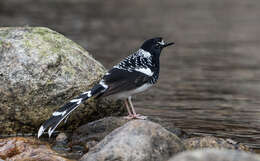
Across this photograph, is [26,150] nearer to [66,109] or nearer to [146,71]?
[66,109]

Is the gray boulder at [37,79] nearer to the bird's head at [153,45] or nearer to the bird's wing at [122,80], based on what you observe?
the bird's wing at [122,80]

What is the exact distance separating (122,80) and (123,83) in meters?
0.07

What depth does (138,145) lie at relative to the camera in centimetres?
657

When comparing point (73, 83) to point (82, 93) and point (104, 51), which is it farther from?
point (104, 51)


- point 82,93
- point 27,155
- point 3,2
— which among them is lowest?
point 27,155

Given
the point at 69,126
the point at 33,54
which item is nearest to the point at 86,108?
the point at 69,126

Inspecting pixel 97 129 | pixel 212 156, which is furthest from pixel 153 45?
pixel 212 156

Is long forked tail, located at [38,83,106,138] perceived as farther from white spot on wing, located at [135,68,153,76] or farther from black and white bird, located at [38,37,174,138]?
white spot on wing, located at [135,68,153,76]

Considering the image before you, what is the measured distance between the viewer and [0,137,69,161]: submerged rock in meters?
7.29

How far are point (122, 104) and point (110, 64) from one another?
19.4 feet

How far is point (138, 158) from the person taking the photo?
21.4ft

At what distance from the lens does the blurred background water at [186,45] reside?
407 inches

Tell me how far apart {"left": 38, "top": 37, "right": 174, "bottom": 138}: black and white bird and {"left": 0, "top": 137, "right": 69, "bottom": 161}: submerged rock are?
24 cm

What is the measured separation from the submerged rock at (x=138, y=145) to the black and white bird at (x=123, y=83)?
113cm
